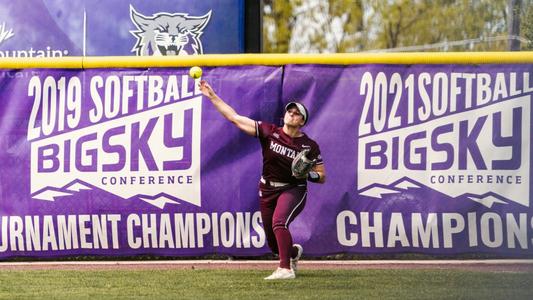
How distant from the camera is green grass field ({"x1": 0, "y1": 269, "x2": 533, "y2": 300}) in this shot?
1017cm

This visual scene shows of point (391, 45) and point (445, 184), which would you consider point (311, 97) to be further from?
point (391, 45)

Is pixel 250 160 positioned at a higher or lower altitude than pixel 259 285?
higher

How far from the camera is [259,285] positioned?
10.9 metres

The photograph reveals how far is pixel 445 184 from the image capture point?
508 inches

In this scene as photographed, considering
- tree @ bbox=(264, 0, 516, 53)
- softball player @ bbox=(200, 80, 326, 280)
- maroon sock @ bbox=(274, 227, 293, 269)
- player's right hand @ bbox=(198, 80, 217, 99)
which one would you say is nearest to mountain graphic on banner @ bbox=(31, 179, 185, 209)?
softball player @ bbox=(200, 80, 326, 280)

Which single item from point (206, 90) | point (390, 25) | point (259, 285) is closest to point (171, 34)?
point (206, 90)

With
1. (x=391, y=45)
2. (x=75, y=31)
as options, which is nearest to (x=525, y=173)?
(x=75, y=31)

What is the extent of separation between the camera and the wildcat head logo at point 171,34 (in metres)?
14.1

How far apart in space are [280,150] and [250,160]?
4.48 feet

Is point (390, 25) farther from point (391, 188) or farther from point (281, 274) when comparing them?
point (281, 274)

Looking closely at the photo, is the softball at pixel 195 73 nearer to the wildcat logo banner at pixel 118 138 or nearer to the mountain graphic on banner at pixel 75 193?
the wildcat logo banner at pixel 118 138

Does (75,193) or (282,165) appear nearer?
(282,165)

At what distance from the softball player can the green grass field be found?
55 cm

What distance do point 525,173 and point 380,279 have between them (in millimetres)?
2359
